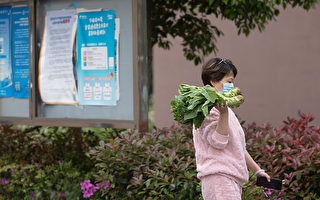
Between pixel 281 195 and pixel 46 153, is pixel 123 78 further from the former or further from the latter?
pixel 281 195

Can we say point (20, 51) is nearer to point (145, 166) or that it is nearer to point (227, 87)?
point (145, 166)

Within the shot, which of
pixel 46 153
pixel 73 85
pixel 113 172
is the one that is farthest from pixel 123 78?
pixel 46 153

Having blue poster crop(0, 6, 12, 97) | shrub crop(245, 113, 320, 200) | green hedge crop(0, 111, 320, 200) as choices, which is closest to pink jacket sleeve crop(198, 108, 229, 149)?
green hedge crop(0, 111, 320, 200)

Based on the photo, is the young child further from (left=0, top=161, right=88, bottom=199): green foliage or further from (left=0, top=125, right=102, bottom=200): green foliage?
(left=0, top=161, right=88, bottom=199): green foliage

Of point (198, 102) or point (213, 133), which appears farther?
point (213, 133)

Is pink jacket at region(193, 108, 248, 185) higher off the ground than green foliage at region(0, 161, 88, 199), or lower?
higher

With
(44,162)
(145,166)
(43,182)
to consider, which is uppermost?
(145,166)

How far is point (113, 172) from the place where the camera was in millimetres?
4445

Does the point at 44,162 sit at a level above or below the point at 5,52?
below

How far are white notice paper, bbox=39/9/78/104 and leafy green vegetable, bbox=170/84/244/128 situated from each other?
291 centimetres

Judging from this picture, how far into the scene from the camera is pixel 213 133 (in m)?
2.82

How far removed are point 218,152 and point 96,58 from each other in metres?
2.74

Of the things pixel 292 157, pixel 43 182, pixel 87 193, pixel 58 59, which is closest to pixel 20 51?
pixel 58 59

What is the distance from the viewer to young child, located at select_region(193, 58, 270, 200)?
2821mm
